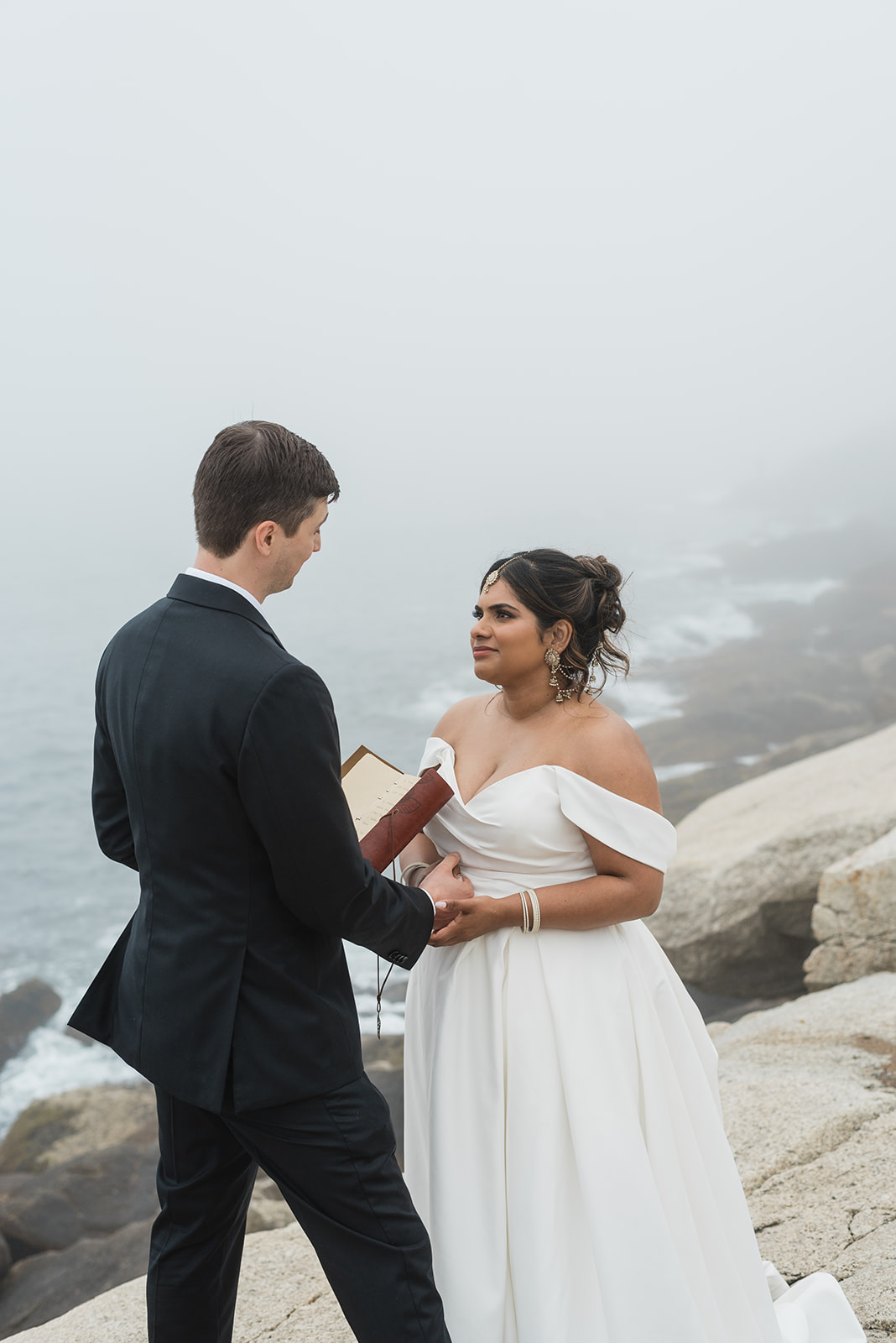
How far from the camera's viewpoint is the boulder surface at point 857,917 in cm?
505

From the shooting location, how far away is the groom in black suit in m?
1.75

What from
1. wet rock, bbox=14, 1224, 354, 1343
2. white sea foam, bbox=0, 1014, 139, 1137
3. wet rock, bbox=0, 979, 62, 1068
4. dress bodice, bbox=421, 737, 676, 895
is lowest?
white sea foam, bbox=0, 1014, 139, 1137

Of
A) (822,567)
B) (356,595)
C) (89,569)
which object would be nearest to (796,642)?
(822,567)

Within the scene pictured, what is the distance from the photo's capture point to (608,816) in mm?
2432

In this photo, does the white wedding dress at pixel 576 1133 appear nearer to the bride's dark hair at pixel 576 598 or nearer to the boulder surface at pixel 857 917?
the bride's dark hair at pixel 576 598

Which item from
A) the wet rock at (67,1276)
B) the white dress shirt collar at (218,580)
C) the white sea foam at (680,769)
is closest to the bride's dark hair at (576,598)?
the white dress shirt collar at (218,580)

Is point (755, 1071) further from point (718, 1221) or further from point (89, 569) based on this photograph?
point (89, 569)

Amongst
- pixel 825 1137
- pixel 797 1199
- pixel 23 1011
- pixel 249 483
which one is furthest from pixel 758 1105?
pixel 23 1011

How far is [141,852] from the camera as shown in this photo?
188 cm

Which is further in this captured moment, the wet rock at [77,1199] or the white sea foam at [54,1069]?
the white sea foam at [54,1069]

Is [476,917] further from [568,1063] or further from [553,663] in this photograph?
[553,663]

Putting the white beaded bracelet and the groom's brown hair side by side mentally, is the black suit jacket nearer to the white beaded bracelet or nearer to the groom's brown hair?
the groom's brown hair

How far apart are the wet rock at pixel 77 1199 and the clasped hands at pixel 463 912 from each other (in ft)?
15.8

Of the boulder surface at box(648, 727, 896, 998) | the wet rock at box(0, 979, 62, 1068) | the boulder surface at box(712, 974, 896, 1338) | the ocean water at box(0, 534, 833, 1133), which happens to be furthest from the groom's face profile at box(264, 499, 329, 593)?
the wet rock at box(0, 979, 62, 1068)
